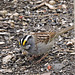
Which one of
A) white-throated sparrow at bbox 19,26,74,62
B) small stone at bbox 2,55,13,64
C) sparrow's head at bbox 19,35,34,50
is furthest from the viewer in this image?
small stone at bbox 2,55,13,64

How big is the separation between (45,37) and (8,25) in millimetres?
1240

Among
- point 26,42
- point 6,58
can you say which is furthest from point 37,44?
point 6,58

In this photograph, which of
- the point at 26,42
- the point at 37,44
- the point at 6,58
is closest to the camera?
the point at 26,42

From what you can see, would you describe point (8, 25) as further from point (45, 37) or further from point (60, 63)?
point (60, 63)

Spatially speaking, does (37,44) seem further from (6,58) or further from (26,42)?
(6,58)

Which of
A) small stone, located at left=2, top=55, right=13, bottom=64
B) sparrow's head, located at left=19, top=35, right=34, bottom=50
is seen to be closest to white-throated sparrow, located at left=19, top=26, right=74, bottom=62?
sparrow's head, located at left=19, top=35, right=34, bottom=50

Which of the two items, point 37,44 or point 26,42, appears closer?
point 26,42

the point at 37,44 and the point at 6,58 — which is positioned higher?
the point at 37,44

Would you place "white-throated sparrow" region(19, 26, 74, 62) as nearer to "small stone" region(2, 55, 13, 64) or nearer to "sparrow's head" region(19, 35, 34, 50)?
"sparrow's head" region(19, 35, 34, 50)

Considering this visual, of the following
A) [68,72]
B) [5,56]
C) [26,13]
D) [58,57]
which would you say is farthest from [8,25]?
[68,72]

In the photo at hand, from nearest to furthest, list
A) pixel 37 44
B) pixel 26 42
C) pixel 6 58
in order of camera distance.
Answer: pixel 26 42 → pixel 37 44 → pixel 6 58

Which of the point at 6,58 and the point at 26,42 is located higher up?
the point at 26,42

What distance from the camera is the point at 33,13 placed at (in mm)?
5156

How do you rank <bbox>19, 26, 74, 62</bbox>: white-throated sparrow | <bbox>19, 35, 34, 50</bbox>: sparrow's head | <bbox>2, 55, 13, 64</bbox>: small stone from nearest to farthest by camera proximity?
<bbox>19, 35, 34, 50</bbox>: sparrow's head
<bbox>19, 26, 74, 62</bbox>: white-throated sparrow
<bbox>2, 55, 13, 64</bbox>: small stone
